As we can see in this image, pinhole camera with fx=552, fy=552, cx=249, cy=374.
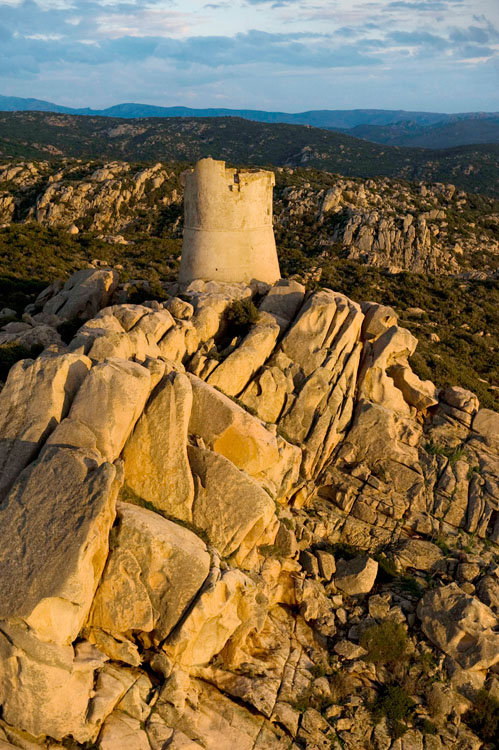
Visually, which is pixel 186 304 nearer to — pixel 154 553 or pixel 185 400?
pixel 185 400

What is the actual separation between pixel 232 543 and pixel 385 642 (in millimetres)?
4181

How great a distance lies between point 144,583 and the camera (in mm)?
10883

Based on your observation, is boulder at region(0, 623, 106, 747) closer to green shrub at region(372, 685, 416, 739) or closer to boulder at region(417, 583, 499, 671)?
green shrub at region(372, 685, 416, 739)

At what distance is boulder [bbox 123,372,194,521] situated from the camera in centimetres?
1291

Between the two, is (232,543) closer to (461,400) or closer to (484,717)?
(484,717)

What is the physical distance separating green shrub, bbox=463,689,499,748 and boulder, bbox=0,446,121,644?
8.35 meters

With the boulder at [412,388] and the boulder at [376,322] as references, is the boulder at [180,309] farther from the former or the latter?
the boulder at [412,388]

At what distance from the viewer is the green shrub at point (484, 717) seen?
37.3 ft

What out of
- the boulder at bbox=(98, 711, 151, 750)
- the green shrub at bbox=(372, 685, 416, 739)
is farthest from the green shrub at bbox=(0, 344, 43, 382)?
the green shrub at bbox=(372, 685, 416, 739)

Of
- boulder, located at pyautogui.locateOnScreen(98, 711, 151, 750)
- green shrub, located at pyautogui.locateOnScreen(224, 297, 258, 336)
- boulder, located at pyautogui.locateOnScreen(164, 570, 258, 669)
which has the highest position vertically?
green shrub, located at pyautogui.locateOnScreen(224, 297, 258, 336)

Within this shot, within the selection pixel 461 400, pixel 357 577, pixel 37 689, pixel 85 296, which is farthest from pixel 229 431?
pixel 85 296

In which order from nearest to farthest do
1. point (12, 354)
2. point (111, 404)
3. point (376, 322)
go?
1. point (111, 404)
2. point (12, 354)
3. point (376, 322)

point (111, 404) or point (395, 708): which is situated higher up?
point (111, 404)

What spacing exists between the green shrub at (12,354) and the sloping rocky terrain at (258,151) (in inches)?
5365
